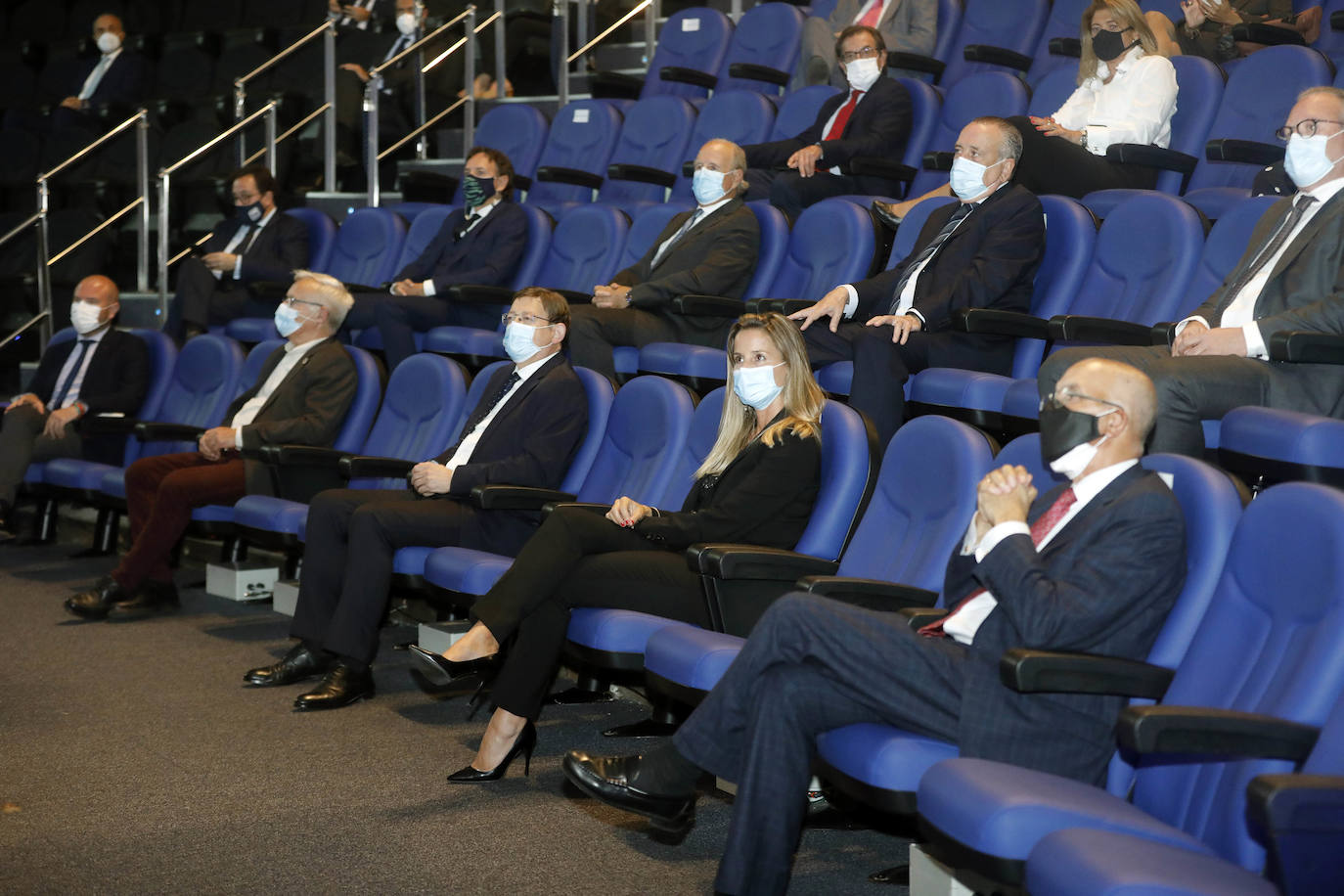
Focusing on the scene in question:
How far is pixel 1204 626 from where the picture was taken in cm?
223

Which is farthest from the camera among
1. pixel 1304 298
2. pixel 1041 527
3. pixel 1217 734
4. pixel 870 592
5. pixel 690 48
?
pixel 690 48

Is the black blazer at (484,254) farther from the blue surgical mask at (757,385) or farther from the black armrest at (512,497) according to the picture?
the blue surgical mask at (757,385)

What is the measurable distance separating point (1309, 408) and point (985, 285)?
101cm

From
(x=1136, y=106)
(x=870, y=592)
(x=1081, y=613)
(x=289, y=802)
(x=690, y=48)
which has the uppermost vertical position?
(x=690, y=48)

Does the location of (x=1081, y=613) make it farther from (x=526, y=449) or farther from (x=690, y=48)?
(x=690, y=48)

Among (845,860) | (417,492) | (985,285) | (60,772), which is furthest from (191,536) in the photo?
(845,860)

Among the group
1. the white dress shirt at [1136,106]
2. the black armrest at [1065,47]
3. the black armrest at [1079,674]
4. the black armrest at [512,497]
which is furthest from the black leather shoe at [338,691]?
the black armrest at [1065,47]

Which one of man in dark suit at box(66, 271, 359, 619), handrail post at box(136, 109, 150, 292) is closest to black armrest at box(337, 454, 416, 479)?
man in dark suit at box(66, 271, 359, 619)

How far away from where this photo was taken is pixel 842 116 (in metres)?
5.52

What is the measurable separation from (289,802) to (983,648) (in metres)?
1.50

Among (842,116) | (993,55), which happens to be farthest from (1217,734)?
(993,55)

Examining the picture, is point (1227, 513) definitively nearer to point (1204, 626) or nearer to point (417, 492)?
point (1204, 626)

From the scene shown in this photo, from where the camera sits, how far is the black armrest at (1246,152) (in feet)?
13.6

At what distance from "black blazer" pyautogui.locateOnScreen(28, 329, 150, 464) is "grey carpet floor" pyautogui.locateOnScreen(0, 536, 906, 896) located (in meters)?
1.74
